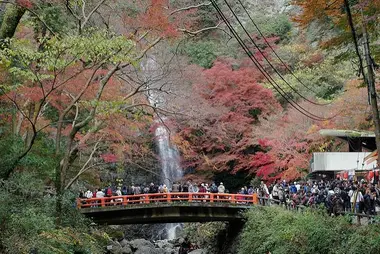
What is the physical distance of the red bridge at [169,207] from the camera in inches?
1032

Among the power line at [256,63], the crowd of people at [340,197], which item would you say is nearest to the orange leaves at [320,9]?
the power line at [256,63]

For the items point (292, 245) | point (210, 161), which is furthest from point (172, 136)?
point (292, 245)

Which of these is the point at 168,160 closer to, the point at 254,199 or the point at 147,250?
the point at 147,250

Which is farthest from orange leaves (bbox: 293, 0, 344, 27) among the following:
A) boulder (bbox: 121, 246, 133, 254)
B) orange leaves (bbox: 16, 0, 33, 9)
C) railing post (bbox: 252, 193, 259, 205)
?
boulder (bbox: 121, 246, 133, 254)

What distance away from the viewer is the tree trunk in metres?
14.6

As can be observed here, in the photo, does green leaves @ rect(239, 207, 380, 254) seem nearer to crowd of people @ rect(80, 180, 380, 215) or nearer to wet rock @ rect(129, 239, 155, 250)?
crowd of people @ rect(80, 180, 380, 215)

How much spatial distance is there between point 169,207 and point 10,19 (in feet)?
48.6

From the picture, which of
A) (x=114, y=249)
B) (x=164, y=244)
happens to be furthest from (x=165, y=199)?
(x=164, y=244)

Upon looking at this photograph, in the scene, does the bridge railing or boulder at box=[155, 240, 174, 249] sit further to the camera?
boulder at box=[155, 240, 174, 249]

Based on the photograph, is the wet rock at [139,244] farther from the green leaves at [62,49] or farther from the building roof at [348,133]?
the green leaves at [62,49]

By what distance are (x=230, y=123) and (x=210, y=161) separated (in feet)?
9.72

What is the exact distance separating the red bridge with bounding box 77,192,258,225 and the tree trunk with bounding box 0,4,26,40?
1250 centimetres

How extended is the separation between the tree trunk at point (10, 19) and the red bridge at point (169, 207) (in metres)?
12.5

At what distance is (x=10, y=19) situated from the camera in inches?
583
